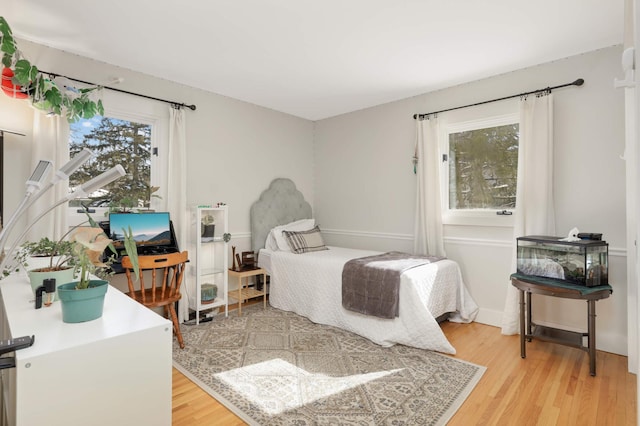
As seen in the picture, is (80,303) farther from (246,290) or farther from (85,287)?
(246,290)

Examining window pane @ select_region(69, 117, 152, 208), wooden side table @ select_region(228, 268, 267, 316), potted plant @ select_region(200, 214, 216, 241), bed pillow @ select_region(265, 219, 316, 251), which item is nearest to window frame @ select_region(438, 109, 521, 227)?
bed pillow @ select_region(265, 219, 316, 251)

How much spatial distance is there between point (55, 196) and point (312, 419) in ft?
8.61

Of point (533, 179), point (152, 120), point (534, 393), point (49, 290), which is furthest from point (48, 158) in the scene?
point (533, 179)

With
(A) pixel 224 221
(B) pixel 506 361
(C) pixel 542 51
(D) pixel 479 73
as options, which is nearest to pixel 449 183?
(D) pixel 479 73

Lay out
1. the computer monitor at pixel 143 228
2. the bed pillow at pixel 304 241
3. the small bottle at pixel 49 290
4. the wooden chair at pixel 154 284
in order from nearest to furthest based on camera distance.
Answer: the small bottle at pixel 49 290 → the wooden chair at pixel 154 284 → the computer monitor at pixel 143 228 → the bed pillow at pixel 304 241

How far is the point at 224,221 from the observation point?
3596 mm

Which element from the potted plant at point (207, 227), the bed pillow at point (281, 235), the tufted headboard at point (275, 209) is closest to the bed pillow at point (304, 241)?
the bed pillow at point (281, 235)

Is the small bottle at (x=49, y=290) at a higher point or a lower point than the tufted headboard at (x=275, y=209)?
lower

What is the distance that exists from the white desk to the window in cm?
328

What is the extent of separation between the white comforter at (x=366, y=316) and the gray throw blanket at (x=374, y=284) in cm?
8

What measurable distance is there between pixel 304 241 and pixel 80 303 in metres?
3.01

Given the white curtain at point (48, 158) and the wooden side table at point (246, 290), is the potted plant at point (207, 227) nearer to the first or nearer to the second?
the wooden side table at point (246, 290)

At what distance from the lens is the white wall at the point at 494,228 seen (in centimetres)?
274

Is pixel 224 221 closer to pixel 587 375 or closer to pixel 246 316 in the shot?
pixel 246 316
